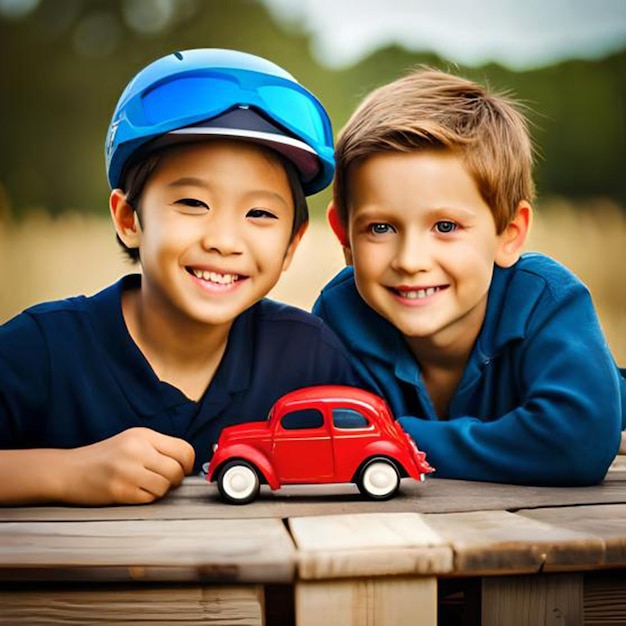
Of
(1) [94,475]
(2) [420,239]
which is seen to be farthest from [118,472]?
(2) [420,239]

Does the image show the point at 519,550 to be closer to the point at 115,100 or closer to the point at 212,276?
the point at 212,276

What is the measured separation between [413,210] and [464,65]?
162 centimetres

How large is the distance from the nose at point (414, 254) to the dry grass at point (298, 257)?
146 cm

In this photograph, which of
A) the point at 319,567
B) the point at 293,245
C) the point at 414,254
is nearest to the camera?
the point at 319,567

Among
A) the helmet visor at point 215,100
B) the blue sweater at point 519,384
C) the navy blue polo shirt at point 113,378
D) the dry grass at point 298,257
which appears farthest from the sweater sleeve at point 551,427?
the dry grass at point 298,257

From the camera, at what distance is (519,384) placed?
5.12ft

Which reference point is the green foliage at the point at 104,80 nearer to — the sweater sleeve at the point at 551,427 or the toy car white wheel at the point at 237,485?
the sweater sleeve at the point at 551,427

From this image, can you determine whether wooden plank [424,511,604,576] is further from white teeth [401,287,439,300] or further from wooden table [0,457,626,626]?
white teeth [401,287,439,300]

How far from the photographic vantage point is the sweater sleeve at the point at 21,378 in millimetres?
1500

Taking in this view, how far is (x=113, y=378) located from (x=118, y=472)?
0.32m

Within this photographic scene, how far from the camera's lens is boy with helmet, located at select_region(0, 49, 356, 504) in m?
1.34

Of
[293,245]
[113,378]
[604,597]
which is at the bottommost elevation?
[604,597]

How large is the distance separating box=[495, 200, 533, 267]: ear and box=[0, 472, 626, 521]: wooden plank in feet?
1.37

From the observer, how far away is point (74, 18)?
10.1 ft
